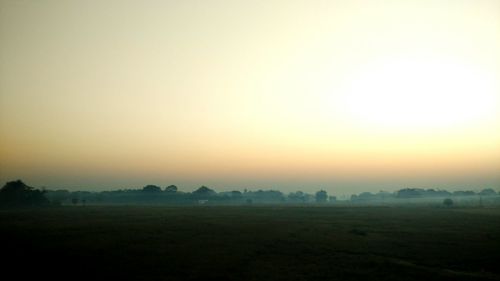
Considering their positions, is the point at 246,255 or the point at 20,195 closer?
the point at 246,255

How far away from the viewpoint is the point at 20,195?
118312 millimetres

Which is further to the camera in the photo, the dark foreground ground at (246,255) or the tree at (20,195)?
the tree at (20,195)

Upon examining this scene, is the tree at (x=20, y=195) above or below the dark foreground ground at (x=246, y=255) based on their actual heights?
above

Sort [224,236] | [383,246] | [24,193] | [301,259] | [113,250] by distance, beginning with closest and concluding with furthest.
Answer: [301,259] → [113,250] → [383,246] → [224,236] → [24,193]

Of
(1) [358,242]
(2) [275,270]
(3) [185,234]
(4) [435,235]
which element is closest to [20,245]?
(3) [185,234]

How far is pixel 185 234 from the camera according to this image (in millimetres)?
43281

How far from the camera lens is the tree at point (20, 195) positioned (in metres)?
116

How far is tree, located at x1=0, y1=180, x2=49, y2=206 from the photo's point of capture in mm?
116125

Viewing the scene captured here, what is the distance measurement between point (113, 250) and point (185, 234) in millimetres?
12071

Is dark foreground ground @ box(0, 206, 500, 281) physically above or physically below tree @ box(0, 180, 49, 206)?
below

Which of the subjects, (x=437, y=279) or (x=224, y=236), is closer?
(x=437, y=279)

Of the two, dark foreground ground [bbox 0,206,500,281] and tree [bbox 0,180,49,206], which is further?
tree [bbox 0,180,49,206]

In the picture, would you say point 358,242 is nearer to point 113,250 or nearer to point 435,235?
point 435,235

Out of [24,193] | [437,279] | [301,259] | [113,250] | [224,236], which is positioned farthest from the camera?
[24,193]
